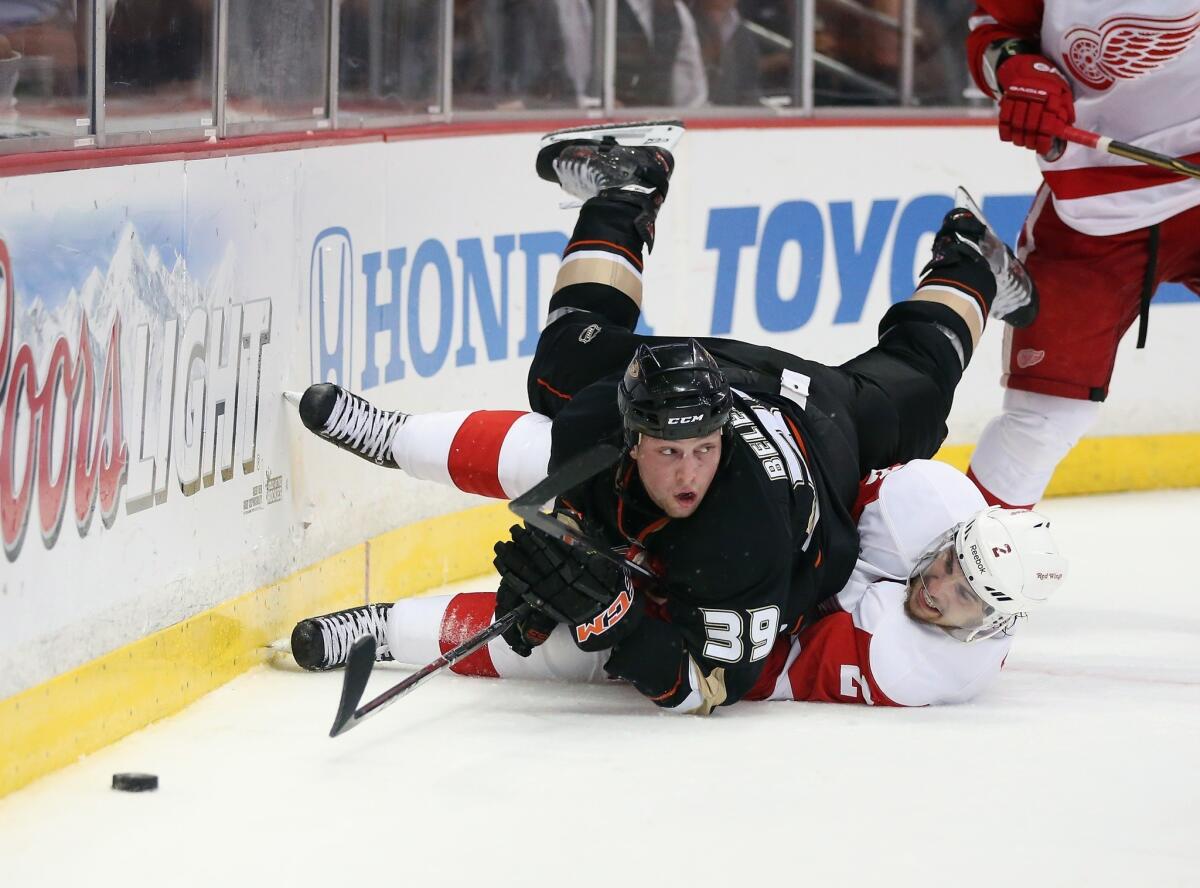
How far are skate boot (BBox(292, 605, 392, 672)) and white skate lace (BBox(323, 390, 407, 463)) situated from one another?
1.06 ft

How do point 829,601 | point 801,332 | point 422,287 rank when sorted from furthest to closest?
point 801,332 → point 422,287 → point 829,601

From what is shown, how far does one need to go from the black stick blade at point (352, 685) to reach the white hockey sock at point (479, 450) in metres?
0.71

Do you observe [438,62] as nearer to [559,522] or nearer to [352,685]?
[559,522]

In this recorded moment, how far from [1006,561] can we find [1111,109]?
3.96 ft

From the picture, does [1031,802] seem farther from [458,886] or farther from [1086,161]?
[1086,161]

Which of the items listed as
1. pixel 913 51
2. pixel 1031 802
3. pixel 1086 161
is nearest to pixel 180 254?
pixel 1031 802

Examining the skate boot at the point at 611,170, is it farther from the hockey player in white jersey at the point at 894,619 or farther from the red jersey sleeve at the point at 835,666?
the red jersey sleeve at the point at 835,666

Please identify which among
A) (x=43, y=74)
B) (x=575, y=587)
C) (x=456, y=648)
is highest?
(x=43, y=74)

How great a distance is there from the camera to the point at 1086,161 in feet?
12.6

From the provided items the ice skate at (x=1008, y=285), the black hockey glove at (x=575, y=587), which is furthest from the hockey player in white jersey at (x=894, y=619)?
the ice skate at (x=1008, y=285)

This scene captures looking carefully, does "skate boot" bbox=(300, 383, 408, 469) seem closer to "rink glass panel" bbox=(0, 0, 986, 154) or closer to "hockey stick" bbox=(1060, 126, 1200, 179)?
"rink glass panel" bbox=(0, 0, 986, 154)

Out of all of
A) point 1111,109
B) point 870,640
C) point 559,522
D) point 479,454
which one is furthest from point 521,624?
point 1111,109

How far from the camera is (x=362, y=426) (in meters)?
3.56

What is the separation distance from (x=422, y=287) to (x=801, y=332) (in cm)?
138
